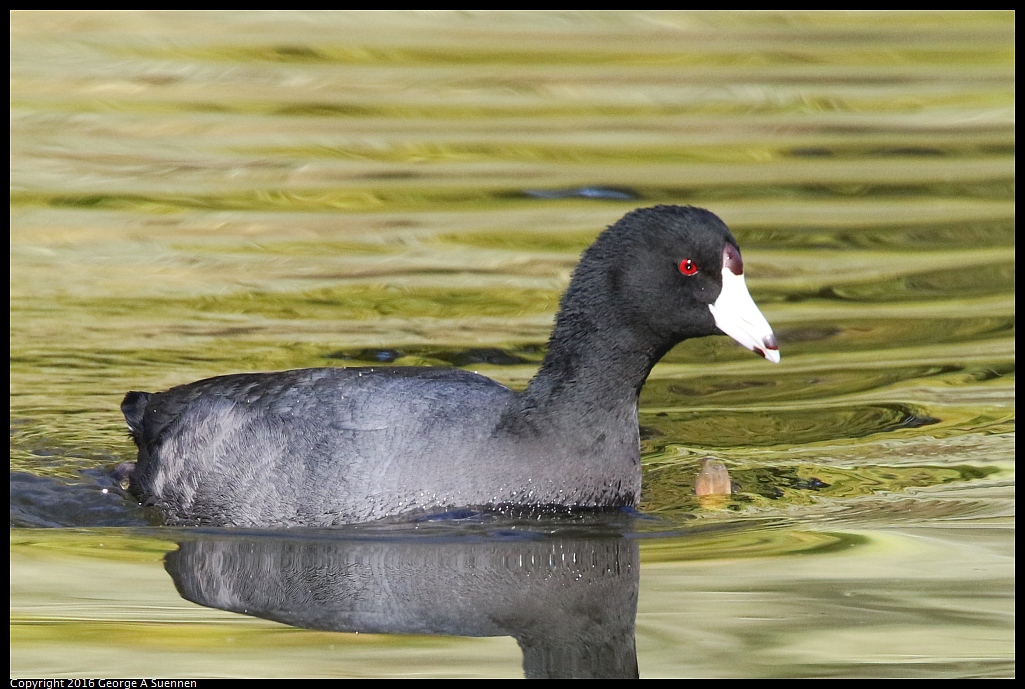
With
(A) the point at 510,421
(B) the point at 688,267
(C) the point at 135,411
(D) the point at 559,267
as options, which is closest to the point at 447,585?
(A) the point at 510,421

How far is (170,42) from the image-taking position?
13.8 meters

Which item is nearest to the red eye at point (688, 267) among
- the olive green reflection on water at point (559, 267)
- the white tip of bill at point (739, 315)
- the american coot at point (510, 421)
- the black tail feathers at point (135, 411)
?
the american coot at point (510, 421)

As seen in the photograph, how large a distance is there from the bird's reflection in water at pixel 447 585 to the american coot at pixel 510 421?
0.43 ft

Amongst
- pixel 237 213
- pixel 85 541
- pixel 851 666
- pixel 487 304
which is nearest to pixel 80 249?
pixel 237 213

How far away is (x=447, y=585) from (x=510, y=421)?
2.51ft

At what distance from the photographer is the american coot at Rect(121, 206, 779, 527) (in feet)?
19.9

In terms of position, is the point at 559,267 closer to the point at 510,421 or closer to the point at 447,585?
the point at 510,421

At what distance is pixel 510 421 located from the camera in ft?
20.4

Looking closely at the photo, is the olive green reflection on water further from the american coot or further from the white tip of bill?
the white tip of bill

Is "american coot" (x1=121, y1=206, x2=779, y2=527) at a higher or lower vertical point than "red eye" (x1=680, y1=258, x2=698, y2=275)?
lower

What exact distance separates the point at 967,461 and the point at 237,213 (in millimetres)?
5133

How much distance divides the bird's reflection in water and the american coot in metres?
0.13

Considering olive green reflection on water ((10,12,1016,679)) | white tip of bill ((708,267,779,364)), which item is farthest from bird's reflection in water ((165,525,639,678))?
white tip of bill ((708,267,779,364))

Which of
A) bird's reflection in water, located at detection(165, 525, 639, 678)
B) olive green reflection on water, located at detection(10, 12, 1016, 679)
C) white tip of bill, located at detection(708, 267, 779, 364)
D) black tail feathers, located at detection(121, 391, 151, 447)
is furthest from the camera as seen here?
black tail feathers, located at detection(121, 391, 151, 447)
